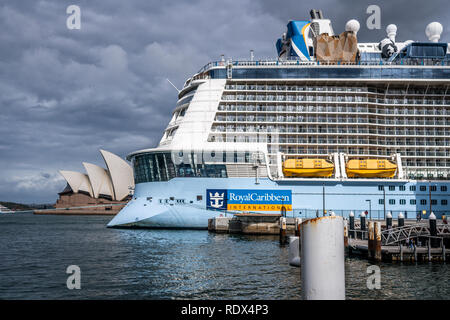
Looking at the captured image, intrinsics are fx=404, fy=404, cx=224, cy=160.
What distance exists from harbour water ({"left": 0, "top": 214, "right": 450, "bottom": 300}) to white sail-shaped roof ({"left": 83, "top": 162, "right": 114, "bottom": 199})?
7495 centimetres

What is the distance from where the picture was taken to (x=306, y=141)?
134 ft

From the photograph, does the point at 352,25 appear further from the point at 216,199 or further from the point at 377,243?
the point at 377,243

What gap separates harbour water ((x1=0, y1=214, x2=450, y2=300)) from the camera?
14.5m

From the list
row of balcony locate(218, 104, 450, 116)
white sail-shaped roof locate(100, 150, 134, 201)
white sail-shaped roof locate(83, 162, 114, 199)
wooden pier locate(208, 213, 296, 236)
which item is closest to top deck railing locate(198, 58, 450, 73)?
row of balcony locate(218, 104, 450, 116)

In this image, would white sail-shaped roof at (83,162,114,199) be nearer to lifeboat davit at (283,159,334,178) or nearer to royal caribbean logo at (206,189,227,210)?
royal caribbean logo at (206,189,227,210)

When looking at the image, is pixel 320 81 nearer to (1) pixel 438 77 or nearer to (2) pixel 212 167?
(1) pixel 438 77

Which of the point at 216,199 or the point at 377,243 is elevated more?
the point at 216,199

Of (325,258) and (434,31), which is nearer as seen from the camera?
(325,258)

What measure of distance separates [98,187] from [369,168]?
3124 inches

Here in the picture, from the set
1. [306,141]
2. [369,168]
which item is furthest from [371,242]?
[306,141]

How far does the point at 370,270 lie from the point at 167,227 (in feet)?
68.5

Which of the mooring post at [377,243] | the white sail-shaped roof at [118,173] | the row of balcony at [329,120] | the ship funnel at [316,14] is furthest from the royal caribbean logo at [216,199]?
the white sail-shaped roof at [118,173]
